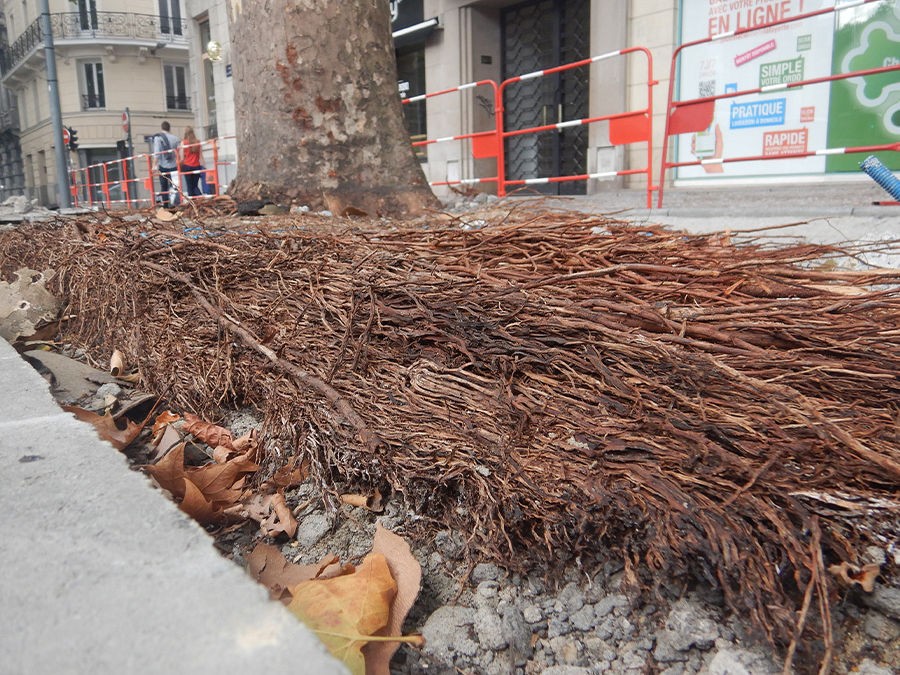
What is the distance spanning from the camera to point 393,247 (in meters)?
2.54

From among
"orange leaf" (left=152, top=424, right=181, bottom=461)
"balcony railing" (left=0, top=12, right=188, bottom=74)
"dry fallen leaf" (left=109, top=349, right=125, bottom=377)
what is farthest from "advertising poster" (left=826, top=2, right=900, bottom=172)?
"balcony railing" (left=0, top=12, right=188, bottom=74)

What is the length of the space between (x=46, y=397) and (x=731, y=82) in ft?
32.5

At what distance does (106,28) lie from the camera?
40562 mm

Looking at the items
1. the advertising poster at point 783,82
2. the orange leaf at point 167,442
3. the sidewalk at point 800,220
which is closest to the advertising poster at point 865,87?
the advertising poster at point 783,82

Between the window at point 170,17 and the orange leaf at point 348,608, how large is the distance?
4722cm

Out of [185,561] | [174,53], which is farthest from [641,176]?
[174,53]

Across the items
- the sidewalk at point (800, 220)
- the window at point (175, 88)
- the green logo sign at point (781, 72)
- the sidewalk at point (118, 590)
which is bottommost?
the sidewalk at point (118, 590)

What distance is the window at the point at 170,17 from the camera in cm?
4153

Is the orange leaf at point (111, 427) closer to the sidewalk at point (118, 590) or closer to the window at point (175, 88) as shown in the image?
the sidewalk at point (118, 590)

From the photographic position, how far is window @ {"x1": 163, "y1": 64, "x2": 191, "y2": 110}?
41.5m

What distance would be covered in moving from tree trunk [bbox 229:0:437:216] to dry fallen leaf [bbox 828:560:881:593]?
13.5 ft

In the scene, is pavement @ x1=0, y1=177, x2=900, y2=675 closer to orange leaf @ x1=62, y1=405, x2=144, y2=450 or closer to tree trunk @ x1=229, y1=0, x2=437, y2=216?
orange leaf @ x1=62, y1=405, x2=144, y2=450

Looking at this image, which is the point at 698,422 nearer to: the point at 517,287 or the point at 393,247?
the point at 517,287

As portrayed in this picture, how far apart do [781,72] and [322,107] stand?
7.04m
